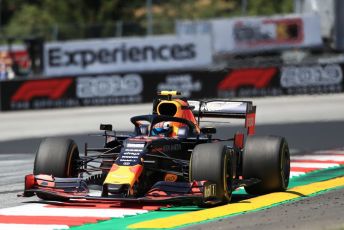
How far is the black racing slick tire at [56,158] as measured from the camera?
480 inches

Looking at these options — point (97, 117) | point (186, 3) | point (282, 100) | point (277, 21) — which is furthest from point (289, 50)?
point (186, 3)

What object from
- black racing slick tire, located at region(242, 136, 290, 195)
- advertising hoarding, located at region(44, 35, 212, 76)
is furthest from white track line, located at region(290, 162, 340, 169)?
advertising hoarding, located at region(44, 35, 212, 76)

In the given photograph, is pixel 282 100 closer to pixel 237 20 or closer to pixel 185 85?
pixel 185 85

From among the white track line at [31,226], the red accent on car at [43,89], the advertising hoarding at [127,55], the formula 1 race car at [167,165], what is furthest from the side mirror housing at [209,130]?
the advertising hoarding at [127,55]

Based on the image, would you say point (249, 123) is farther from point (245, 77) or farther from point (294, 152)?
point (245, 77)

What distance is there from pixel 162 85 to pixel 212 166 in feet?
74.1

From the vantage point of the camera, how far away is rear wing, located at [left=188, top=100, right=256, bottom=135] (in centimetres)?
1343

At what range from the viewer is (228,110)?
539 inches

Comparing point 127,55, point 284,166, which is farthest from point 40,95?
point 284,166

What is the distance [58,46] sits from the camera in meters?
42.1

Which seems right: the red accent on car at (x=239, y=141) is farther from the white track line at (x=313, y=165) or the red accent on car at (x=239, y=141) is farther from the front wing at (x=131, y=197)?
the white track line at (x=313, y=165)

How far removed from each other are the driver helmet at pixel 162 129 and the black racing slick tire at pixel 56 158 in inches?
38.0

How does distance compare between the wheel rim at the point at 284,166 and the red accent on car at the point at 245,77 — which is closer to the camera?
the wheel rim at the point at 284,166

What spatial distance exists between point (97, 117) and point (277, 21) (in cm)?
1773
